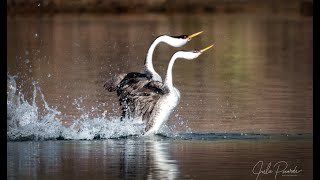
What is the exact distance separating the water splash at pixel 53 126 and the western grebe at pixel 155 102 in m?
0.16

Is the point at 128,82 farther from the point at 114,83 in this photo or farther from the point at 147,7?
the point at 147,7

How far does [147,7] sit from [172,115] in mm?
15036

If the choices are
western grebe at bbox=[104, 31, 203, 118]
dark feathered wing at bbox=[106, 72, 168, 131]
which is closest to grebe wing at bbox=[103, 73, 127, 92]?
western grebe at bbox=[104, 31, 203, 118]

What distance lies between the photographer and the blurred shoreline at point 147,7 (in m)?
29.2

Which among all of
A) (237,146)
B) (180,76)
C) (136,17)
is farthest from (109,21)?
(237,146)

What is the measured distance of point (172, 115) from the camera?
583 inches

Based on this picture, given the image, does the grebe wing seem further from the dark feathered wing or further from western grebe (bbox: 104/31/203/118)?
the dark feathered wing

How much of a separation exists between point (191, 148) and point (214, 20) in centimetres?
1626

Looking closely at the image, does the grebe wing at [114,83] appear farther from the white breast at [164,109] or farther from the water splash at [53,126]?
the white breast at [164,109]

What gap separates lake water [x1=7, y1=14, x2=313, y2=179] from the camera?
457 inches

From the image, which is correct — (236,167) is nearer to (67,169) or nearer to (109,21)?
(67,169)

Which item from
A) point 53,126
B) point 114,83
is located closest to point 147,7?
point 114,83

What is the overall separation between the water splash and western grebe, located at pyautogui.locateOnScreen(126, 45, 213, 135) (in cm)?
16

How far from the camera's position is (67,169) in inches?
445
